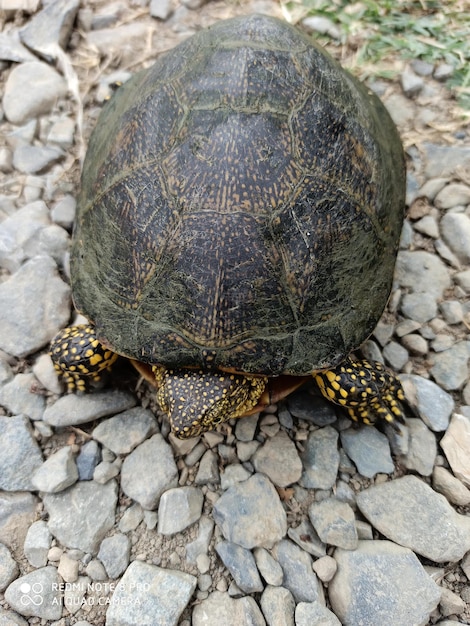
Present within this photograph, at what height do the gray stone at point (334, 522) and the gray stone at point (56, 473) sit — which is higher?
the gray stone at point (56, 473)

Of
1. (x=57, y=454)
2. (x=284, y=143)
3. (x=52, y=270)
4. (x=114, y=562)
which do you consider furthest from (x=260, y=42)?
(x=114, y=562)

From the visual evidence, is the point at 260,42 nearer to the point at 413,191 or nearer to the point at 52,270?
the point at 413,191

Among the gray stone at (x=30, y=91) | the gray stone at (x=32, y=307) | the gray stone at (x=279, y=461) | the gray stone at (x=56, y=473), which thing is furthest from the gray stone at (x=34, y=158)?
the gray stone at (x=279, y=461)

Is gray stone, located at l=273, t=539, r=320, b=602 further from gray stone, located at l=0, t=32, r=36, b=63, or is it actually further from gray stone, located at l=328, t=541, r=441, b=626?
gray stone, located at l=0, t=32, r=36, b=63

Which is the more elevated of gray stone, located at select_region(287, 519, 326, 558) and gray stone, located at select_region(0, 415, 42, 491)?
gray stone, located at select_region(0, 415, 42, 491)

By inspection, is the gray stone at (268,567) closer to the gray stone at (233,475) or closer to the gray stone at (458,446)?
the gray stone at (233,475)

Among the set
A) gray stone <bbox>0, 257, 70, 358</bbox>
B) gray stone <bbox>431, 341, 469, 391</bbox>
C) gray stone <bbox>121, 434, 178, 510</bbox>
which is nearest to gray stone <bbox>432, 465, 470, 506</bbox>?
gray stone <bbox>431, 341, 469, 391</bbox>

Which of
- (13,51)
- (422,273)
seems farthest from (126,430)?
(13,51)
